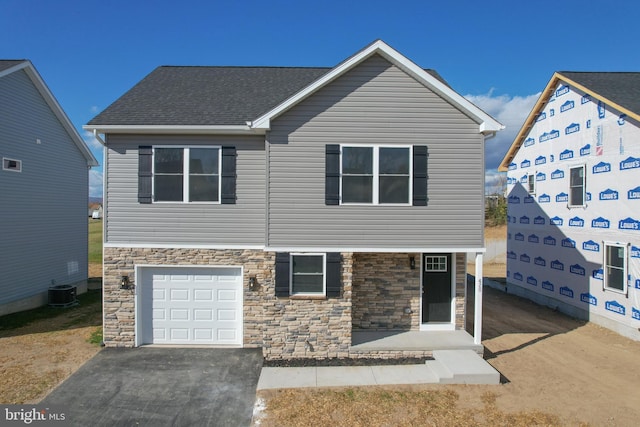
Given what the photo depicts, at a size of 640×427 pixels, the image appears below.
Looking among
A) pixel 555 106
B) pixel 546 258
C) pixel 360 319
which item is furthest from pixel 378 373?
pixel 555 106

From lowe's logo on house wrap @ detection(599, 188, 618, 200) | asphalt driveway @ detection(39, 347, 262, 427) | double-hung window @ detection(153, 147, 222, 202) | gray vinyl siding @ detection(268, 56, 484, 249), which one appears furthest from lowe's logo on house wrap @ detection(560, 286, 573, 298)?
double-hung window @ detection(153, 147, 222, 202)

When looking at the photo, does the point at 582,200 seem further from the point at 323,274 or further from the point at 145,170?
the point at 145,170

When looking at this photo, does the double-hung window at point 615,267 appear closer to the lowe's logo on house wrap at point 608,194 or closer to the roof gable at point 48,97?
the lowe's logo on house wrap at point 608,194

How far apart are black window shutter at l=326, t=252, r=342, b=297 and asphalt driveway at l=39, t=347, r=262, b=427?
2.39 m

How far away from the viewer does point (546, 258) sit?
44.5ft

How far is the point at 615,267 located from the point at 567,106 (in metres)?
5.82

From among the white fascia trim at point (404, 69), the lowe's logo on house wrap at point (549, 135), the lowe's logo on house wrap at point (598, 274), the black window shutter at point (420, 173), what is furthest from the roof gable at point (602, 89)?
the black window shutter at point (420, 173)

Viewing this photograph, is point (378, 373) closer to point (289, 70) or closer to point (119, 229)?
point (119, 229)

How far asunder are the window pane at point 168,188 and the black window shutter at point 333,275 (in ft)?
13.6

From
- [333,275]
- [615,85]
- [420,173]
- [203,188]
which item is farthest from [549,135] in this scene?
[203,188]

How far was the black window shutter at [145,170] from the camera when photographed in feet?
28.8

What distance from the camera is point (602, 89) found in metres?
11.2

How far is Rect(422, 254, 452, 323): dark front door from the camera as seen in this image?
9586 mm

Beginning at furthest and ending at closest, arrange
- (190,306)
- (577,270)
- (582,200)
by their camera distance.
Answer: (577,270) < (582,200) < (190,306)
